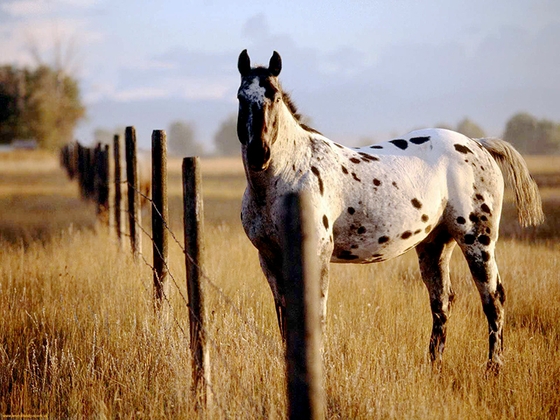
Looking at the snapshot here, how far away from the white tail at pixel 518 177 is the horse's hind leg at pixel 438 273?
33.8 inches

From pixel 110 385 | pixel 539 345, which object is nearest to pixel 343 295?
pixel 539 345

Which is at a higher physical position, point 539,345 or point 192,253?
point 192,253

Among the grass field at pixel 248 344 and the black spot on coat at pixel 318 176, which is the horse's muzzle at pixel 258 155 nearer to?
the black spot on coat at pixel 318 176

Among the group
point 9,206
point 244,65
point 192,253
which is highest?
point 244,65

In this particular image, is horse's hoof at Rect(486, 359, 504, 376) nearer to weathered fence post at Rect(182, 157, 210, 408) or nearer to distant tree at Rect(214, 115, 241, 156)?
weathered fence post at Rect(182, 157, 210, 408)

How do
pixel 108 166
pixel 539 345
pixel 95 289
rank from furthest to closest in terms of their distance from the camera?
pixel 108 166, pixel 95 289, pixel 539 345

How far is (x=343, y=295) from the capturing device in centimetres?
647

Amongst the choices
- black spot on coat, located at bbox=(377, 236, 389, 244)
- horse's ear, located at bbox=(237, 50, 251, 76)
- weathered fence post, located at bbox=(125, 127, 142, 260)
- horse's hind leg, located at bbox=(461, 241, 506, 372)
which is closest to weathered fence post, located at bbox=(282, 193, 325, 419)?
horse's ear, located at bbox=(237, 50, 251, 76)

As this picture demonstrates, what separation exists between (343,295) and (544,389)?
2.56 metres

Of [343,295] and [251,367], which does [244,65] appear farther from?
[343,295]

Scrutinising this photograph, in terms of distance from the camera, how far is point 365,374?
410 centimetres

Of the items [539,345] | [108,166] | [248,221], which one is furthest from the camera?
[108,166]

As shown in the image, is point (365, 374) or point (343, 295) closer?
point (365, 374)

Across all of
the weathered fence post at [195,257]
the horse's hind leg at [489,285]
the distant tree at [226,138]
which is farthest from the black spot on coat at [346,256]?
the distant tree at [226,138]
